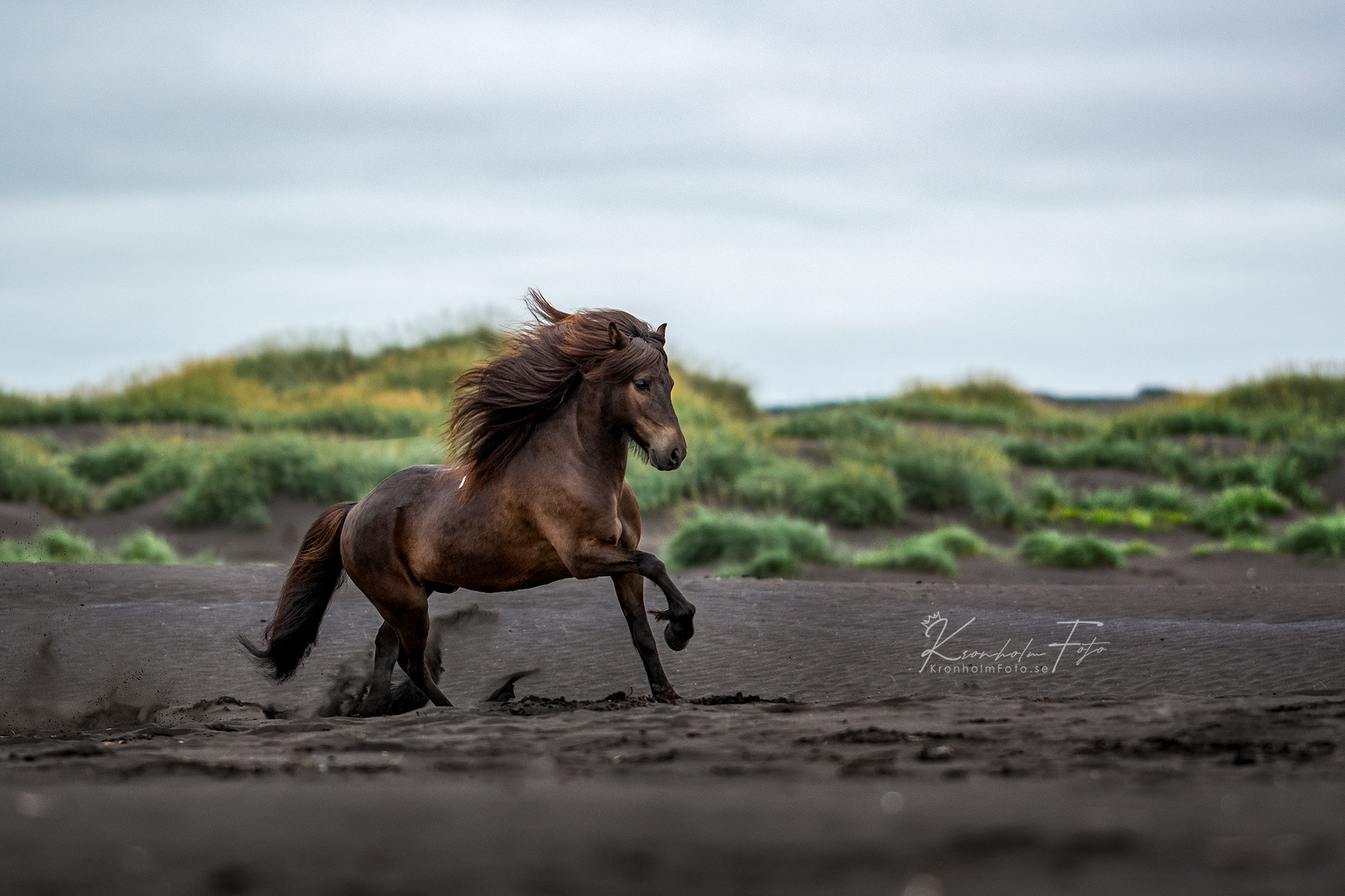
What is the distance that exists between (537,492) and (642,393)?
0.67 metres

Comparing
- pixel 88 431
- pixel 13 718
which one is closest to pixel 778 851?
pixel 13 718

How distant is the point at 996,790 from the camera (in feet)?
12.0

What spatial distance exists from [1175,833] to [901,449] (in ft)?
56.4

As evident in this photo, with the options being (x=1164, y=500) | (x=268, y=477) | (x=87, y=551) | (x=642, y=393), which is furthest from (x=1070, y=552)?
(x=87, y=551)

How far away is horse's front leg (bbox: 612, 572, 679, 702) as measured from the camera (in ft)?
20.1

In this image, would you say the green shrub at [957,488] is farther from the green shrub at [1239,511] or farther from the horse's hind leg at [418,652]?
the horse's hind leg at [418,652]

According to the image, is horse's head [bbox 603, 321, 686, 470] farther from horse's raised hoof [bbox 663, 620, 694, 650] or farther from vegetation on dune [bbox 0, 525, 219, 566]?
vegetation on dune [bbox 0, 525, 219, 566]

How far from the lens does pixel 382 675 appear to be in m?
6.98

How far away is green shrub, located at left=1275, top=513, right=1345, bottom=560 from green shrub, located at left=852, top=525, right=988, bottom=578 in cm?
323

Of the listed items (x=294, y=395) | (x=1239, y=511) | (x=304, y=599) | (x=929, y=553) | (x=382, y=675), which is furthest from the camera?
(x=294, y=395)

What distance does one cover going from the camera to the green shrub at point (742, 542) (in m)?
14.0

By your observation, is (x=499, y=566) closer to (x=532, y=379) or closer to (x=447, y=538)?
(x=447, y=538)

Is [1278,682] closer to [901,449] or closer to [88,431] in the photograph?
[901,449]

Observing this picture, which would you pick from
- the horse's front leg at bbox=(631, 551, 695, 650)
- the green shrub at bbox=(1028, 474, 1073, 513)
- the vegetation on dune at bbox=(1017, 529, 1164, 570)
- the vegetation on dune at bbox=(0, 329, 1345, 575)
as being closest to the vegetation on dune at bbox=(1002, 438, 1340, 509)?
the vegetation on dune at bbox=(0, 329, 1345, 575)
